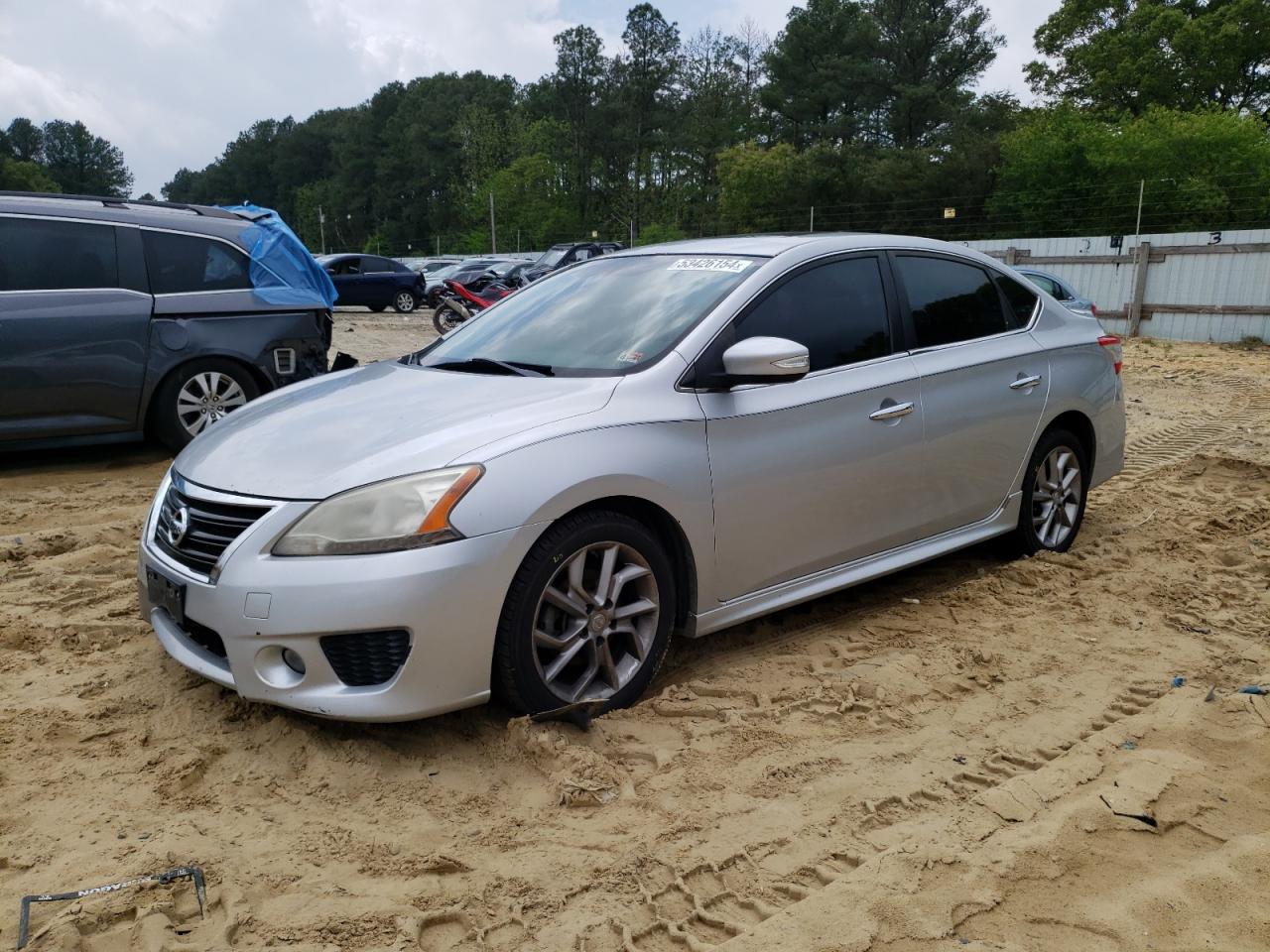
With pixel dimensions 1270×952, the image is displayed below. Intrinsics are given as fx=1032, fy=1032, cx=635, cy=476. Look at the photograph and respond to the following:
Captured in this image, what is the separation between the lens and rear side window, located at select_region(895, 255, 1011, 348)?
4594mm

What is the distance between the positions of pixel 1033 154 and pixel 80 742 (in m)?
34.9

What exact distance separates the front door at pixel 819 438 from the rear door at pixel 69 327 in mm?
4814

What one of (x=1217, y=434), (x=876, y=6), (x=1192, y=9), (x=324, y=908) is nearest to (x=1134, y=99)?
(x=1192, y=9)

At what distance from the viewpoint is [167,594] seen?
10.9 ft

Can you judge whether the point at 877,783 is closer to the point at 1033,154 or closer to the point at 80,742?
the point at 80,742

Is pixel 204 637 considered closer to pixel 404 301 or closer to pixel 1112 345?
pixel 1112 345

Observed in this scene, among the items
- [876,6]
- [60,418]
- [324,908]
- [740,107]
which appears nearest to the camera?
[324,908]

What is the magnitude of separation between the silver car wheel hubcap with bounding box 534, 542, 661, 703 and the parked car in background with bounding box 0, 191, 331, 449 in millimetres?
4796

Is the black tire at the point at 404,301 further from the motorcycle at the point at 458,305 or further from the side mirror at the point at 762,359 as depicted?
the side mirror at the point at 762,359

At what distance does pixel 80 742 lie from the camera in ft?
10.6

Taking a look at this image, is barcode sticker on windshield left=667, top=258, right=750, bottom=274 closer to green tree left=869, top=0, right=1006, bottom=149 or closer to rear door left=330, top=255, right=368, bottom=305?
rear door left=330, top=255, right=368, bottom=305

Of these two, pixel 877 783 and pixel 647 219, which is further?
pixel 647 219

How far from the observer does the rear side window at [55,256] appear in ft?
21.8

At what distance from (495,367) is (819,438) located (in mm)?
1275
